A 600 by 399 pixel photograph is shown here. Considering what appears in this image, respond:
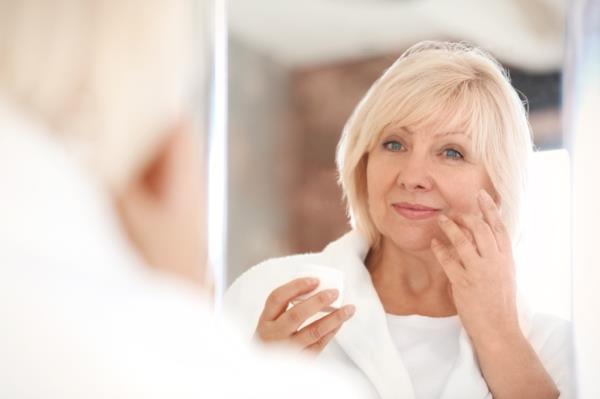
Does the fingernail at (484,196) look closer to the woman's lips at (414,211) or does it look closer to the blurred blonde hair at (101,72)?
A: the woman's lips at (414,211)

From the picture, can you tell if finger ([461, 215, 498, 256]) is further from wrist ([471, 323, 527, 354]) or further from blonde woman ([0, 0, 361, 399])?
blonde woman ([0, 0, 361, 399])

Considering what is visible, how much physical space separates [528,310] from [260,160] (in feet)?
0.96

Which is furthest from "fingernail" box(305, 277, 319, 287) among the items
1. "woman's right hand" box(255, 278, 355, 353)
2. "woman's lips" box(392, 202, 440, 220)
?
"woman's lips" box(392, 202, 440, 220)

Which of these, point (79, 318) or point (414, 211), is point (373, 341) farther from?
point (79, 318)

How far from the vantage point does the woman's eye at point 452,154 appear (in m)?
0.65

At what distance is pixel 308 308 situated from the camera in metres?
0.68

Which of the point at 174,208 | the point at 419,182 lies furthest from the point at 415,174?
the point at 174,208

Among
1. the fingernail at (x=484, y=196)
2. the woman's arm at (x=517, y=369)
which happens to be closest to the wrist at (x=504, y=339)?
the woman's arm at (x=517, y=369)

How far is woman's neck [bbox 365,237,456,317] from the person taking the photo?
0.66 meters

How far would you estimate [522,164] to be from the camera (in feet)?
2.13

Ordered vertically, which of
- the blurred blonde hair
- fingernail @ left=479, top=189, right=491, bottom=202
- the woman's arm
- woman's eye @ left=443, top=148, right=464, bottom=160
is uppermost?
the blurred blonde hair

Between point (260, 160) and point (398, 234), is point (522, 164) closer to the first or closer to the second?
point (398, 234)

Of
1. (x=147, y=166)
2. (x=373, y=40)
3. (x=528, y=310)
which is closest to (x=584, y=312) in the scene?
(x=528, y=310)

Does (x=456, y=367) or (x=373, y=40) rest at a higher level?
(x=373, y=40)
